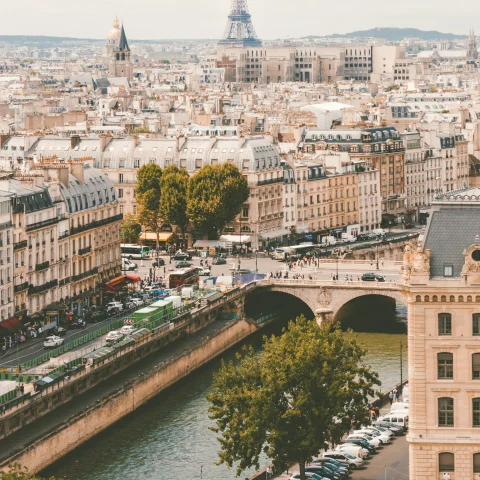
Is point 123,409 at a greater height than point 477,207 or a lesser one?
lesser

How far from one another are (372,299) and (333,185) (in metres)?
29.2

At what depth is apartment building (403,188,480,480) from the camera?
46.3 meters

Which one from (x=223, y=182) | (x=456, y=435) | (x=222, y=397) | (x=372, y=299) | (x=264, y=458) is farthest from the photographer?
(x=223, y=182)

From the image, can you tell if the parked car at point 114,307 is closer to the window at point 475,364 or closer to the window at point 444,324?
the window at point 444,324

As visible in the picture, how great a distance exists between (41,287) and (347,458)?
89.2 feet

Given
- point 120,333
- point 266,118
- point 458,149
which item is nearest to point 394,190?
point 458,149

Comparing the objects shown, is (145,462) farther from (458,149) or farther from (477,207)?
(458,149)

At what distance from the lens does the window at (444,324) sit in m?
46.6

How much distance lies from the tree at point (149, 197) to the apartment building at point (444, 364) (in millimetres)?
61772

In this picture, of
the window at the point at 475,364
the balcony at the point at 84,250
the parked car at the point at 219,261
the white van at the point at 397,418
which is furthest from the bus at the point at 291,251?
the window at the point at 475,364

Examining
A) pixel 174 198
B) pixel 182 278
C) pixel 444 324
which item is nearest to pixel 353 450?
pixel 444 324

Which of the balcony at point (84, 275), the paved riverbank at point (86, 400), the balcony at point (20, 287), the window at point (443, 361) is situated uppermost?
the window at point (443, 361)

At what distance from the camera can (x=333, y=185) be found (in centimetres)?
11850

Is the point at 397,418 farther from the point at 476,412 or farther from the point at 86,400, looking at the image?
the point at 476,412
